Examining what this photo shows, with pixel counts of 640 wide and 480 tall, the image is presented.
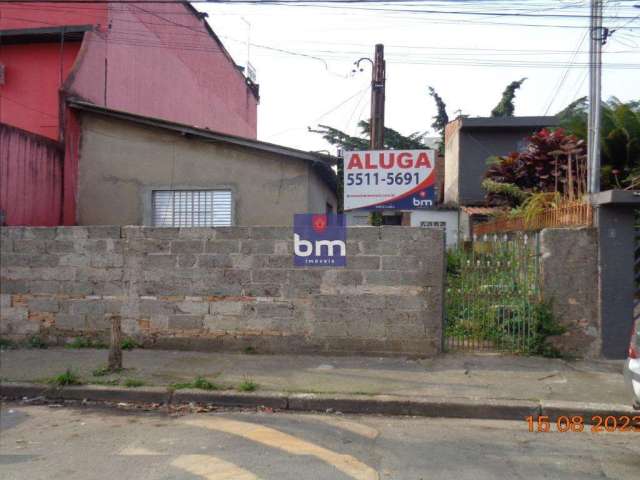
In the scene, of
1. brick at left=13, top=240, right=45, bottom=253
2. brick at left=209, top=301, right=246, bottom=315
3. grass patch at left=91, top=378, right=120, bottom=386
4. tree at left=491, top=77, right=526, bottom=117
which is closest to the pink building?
brick at left=13, top=240, right=45, bottom=253

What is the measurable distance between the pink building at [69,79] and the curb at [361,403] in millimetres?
5313

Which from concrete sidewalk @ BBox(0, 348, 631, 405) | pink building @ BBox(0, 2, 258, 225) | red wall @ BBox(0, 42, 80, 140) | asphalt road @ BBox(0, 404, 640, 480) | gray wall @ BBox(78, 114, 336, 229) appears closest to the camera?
asphalt road @ BBox(0, 404, 640, 480)

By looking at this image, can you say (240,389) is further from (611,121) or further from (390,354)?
(611,121)

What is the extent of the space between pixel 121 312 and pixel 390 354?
3.93 m

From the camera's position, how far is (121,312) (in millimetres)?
9219

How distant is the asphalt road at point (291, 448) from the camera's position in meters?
4.81

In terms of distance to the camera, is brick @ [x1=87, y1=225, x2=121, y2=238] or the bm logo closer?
the bm logo

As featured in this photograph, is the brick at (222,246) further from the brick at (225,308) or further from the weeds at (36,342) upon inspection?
the weeds at (36,342)

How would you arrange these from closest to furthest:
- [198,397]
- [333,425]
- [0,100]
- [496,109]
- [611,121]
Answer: [333,425], [198,397], [611,121], [0,100], [496,109]

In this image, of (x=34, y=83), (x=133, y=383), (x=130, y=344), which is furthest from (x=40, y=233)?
(x=34, y=83)

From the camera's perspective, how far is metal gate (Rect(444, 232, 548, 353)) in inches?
338

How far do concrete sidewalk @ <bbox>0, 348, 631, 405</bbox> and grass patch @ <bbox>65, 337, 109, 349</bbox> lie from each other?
15 cm

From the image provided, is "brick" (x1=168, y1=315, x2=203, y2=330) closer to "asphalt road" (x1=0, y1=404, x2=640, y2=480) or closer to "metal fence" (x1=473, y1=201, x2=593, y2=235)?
"asphalt road" (x1=0, y1=404, x2=640, y2=480)

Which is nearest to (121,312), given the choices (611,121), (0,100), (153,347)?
(153,347)
